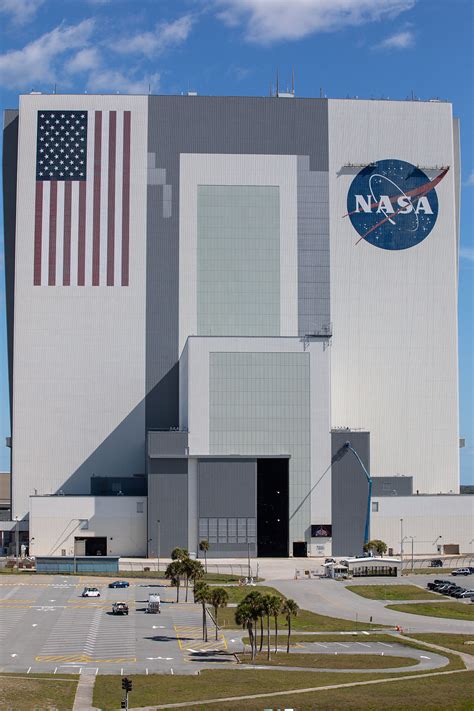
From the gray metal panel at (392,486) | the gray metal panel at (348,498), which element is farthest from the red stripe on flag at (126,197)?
the gray metal panel at (392,486)

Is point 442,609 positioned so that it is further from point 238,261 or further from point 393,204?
point 393,204

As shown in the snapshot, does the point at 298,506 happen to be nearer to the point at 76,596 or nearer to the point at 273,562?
the point at 273,562

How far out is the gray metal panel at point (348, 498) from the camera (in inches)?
4870

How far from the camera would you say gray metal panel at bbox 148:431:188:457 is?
12188 cm

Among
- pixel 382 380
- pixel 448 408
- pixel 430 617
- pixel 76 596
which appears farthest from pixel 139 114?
pixel 430 617

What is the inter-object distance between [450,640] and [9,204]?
87.1m

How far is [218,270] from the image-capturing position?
13562 cm

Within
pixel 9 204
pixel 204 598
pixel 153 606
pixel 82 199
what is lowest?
pixel 153 606

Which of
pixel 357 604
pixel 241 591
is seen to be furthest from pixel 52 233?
pixel 357 604

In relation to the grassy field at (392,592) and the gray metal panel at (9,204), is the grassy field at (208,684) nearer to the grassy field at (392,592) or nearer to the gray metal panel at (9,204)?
the grassy field at (392,592)

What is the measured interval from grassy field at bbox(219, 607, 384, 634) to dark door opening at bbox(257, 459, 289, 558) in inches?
1408

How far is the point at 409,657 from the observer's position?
69.1 metres

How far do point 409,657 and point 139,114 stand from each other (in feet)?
287

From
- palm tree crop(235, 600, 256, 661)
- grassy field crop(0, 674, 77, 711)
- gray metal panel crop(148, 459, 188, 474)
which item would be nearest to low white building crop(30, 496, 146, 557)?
gray metal panel crop(148, 459, 188, 474)
